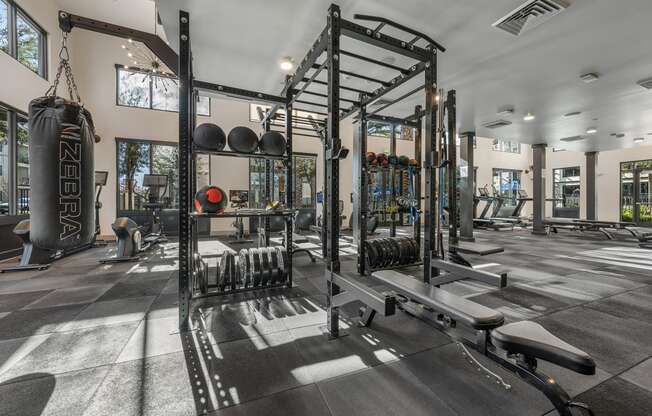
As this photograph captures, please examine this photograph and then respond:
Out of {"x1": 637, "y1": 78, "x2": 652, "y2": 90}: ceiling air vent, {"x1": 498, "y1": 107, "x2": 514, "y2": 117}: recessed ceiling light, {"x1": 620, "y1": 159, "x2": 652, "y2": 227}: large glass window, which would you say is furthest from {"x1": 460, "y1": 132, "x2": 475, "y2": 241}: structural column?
{"x1": 620, "y1": 159, "x2": 652, "y2": 227}: large glass window

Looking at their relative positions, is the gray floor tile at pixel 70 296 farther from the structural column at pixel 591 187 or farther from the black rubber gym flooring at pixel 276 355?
the structural column at pixel 591 187

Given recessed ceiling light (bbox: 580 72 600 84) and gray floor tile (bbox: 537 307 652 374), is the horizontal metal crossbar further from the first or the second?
recessed ceiling light (bbox: 580 72 600 84)

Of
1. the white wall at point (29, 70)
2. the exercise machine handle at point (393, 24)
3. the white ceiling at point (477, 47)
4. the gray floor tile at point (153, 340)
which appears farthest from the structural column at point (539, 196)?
the white wall at point (29, 70)

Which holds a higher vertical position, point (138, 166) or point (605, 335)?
point (138, 166)

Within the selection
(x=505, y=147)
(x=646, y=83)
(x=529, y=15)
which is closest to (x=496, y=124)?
(x=646, y=83)

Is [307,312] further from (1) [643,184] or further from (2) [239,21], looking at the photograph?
(1) [643,184]

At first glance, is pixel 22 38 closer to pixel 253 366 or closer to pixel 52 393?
pixel 52 393

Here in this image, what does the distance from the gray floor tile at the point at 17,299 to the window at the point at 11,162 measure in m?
3.13

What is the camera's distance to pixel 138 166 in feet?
25.0

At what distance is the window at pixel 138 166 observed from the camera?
7.46m

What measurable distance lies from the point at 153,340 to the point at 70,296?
1695 millimetres

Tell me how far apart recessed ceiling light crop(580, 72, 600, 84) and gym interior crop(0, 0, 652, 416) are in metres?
0.03

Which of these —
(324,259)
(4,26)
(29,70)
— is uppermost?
(4,26)

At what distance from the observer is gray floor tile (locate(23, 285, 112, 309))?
8.71ft
